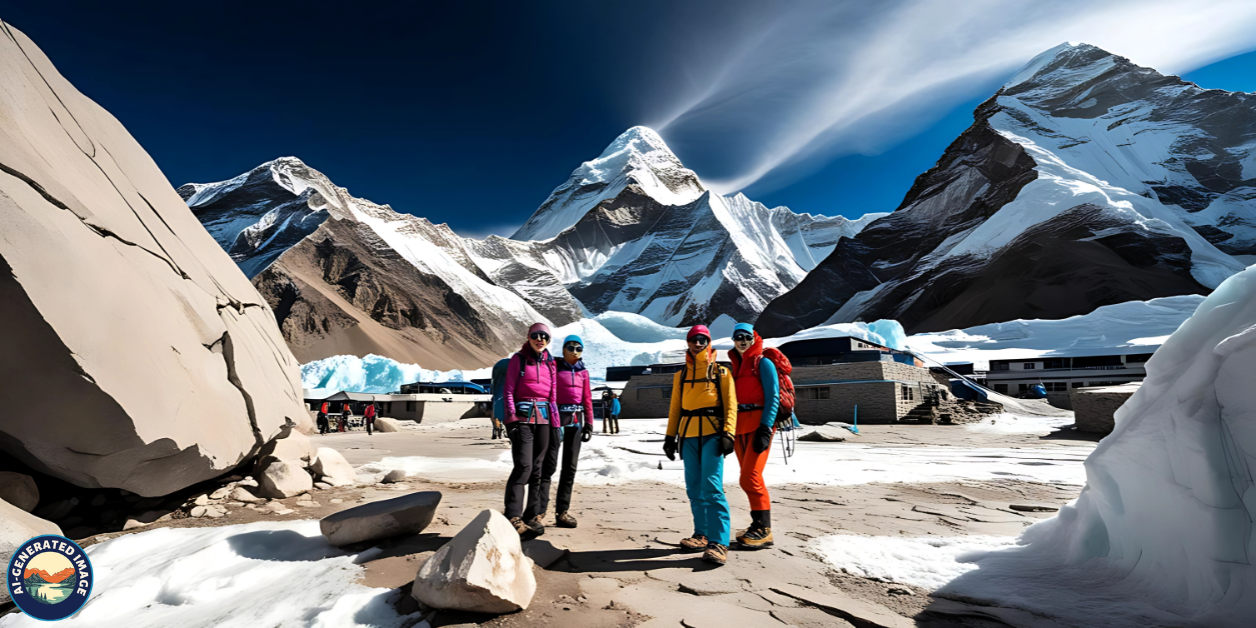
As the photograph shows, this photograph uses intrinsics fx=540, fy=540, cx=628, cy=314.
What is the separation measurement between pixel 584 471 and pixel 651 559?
15.5ft

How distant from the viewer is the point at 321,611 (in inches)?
99.7

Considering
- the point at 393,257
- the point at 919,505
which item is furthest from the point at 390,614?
the point at 393,257

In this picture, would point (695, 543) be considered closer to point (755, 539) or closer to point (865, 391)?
point (755, 539)

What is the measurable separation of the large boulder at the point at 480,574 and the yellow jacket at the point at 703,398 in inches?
52.4

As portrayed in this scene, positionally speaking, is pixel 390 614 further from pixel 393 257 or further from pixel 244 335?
pixel 393 257

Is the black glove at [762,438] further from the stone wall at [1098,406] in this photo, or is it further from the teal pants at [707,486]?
the stone wall at [1098,406]

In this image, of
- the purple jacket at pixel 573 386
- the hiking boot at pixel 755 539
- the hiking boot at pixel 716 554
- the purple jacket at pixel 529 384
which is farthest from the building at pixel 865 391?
the hiking boot at pixel 716 554

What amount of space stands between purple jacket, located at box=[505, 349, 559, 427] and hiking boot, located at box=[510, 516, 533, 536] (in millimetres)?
704

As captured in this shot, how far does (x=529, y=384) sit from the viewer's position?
13.7 feet

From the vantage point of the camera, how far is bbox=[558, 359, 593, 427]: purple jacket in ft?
14.9

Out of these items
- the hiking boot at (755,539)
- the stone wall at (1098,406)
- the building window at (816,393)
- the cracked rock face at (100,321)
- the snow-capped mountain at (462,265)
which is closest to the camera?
the cracked rock face at (100,321)

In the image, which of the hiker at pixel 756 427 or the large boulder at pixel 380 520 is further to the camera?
the hiker at pixel 756 427

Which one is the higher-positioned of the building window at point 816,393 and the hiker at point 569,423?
the hiker at point 569,423

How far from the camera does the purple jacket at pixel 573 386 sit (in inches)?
179
